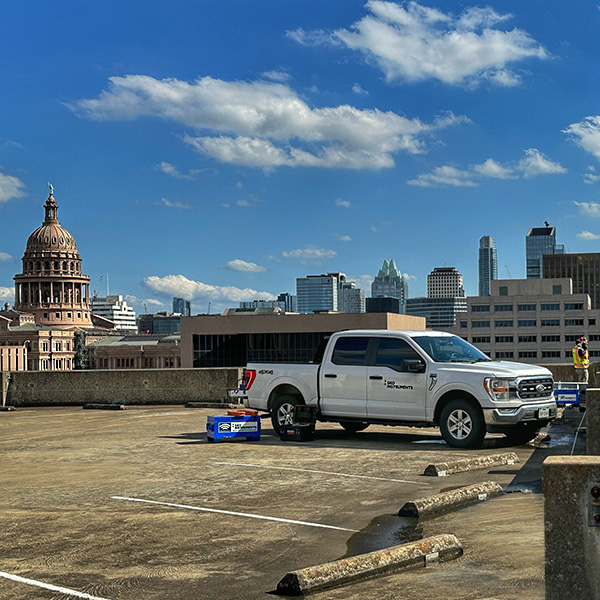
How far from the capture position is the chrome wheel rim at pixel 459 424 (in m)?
14.3

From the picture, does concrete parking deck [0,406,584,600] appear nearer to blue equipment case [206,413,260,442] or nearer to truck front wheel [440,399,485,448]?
blue equipment case [206,413,260,442]

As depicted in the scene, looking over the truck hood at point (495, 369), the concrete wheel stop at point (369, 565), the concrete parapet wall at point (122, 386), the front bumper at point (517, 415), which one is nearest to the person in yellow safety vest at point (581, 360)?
the concrete parapet wall at point (122, 386)

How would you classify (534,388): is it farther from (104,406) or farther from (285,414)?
(104,406)

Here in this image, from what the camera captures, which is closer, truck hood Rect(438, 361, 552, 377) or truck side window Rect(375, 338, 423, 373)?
truck hood Rect(438, 361, 552, 377)

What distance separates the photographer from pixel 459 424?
47.0 ft

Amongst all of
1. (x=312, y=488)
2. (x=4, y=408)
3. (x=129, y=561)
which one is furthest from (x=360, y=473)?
(x=4, y=408)

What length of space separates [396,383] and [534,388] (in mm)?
2266

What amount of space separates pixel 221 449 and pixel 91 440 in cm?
293

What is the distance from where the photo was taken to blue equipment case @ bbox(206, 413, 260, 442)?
1530 centimetres

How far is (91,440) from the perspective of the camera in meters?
15.9

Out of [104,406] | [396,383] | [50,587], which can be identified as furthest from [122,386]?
[50,587]

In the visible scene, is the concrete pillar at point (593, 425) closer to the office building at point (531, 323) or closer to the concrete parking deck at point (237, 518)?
the concrete parking deck at point (237, 518)

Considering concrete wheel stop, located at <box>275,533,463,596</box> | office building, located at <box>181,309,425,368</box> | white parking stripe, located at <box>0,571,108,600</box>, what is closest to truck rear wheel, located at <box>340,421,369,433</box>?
concrete wheel stop, located at <box>275,533,463,596</box>

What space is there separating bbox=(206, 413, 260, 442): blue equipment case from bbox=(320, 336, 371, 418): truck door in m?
1.26
